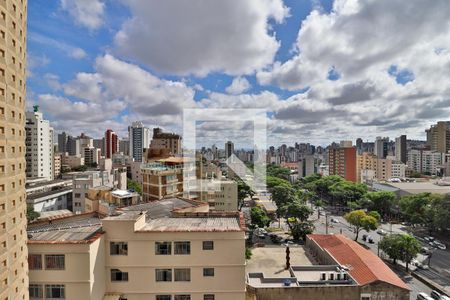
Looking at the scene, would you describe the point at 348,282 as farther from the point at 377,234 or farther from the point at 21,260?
the point at 377,234

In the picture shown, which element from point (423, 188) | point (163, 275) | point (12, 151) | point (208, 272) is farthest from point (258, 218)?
point (423, 188)

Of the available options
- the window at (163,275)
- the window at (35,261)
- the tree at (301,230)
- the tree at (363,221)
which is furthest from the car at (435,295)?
the window at (35,261)

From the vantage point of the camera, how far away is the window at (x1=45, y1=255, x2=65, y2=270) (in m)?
8.24

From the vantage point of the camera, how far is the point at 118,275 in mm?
9266

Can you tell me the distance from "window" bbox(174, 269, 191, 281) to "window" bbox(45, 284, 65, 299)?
3.19 meters

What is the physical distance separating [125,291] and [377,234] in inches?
1040

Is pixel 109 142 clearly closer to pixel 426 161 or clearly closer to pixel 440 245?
pixel 440 245

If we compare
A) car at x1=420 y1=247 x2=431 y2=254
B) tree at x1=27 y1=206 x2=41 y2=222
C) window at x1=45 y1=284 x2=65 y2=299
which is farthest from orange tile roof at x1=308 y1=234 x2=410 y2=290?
tree at x1=27 y1=206 x2=41 y2=222

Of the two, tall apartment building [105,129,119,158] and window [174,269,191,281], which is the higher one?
tall apartment building [105,129,119,158]

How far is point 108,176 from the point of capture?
3469 cm

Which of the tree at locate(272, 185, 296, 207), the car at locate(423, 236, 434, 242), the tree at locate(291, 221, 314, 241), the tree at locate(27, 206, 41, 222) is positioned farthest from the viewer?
the tree at locate(272, 185, 296, 207)

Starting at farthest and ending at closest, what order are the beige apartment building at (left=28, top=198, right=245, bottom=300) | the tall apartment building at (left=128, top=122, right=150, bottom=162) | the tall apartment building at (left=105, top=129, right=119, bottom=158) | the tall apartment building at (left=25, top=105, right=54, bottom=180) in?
1. the tall apartment building at (left=128, top=122, right=150, bottom=162)
2. the tall apartment building at (left=105, top=129, right=119, bottom=158)
3. the tall apartment building at (left=25, top=105, right=54, bottom=180)
4. the beige apartment building at (left=28, top=198, right=245, bottom=300)

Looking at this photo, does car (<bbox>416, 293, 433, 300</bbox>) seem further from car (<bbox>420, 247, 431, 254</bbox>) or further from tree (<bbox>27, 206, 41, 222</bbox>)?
tree (<bbox>27, 206, 41, 222</bbox>)

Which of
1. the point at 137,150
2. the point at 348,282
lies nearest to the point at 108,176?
the point at 348,282
